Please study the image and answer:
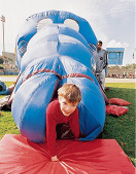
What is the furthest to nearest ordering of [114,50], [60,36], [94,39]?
[114,50]
[94,39]
[60,36]

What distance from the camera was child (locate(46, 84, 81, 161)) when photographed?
1688 millimetres

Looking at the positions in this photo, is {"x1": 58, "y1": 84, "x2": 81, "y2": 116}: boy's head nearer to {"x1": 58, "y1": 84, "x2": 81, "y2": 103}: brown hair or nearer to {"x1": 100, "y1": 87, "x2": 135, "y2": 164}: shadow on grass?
{"x1": 58, "y1": 84, "x2": 81, "y2": 103}: brown hair

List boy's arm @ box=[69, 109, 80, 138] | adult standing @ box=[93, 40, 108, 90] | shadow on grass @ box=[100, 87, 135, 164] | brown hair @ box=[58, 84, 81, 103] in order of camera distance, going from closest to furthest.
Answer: brown hair @ box=[58, 84, 81, 103] → boy's arm @ box=[69, 109, 80, 138] → shadow on grass @ box=[100, 87, 135, 164] → adult standing @ box=[93, 40, 108, 90]

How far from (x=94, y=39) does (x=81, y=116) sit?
3582mm

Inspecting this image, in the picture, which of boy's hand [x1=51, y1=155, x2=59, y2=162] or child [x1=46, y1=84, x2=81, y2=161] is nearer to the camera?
child [x1=46, y1=84, x2=81, y2=161]

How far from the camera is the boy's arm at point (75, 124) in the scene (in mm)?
2010

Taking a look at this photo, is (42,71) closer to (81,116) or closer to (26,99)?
(26,99)

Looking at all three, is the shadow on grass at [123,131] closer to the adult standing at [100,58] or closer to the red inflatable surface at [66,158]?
the red inflatable surface at [66,158]

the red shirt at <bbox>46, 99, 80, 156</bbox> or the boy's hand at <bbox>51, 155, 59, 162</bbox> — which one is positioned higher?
the red shirt at <bbox>46, 99, 80, 156</bbox>

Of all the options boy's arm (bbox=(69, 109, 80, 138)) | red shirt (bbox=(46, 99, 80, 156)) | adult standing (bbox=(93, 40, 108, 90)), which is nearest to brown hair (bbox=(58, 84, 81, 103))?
red shirt (bbox=(46, 99, 80, 156))

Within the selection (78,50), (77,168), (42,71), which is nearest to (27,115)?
(42,71)

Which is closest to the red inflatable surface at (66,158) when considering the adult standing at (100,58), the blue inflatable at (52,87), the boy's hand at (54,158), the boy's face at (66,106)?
the boy's hand at (54,158)

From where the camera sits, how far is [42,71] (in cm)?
236

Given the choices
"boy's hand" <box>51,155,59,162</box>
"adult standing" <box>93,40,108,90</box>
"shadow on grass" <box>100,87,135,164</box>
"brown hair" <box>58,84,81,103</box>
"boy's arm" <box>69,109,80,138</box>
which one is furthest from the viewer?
"adult standing" <box>93,40,108,90</box>
